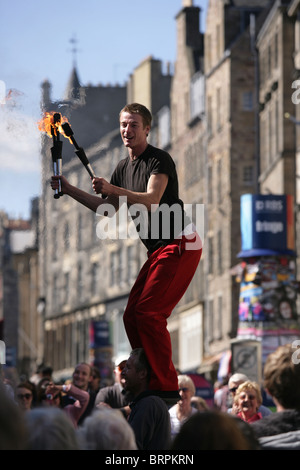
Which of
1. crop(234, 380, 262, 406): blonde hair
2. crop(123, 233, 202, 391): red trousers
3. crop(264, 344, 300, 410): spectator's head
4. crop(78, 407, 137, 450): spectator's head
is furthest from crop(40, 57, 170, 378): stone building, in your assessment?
crop(78, 407, 137, 450): spectator's head

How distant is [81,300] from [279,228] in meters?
59.9

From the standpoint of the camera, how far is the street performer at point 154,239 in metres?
9.28

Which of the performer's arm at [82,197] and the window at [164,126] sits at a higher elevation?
the window at [164,126]

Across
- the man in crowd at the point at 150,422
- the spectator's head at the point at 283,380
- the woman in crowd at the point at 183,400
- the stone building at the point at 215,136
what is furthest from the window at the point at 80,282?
the spectator's head at the point at 283,380

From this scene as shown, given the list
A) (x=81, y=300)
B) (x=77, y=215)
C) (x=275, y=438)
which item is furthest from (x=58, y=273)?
(x=275, y=438)

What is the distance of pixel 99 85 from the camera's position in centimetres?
8612

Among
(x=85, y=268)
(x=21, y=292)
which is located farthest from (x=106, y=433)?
(x=21, y=292)

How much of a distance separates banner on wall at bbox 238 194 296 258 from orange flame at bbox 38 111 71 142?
21125mm

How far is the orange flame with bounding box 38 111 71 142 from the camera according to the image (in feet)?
31.9

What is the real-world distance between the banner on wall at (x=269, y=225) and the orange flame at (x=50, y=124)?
69.3ft

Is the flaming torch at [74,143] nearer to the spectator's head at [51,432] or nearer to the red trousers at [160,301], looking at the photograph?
the red trousers at [160,301]

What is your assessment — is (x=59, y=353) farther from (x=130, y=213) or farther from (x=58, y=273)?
(x=130, y=213)

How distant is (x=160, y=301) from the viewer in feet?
31.0

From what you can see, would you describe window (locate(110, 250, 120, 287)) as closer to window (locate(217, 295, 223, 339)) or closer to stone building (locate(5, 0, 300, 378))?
stone building (locate(5, 0, 300, 378))
